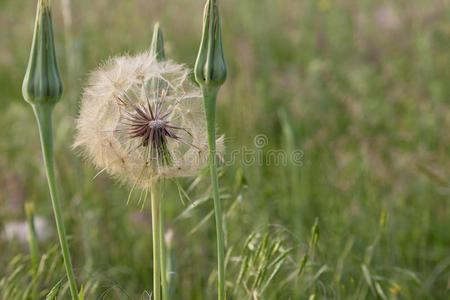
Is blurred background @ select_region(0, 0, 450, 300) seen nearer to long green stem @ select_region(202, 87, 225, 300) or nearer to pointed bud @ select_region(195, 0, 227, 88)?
long green stem @ select_region(202, 87, 225, 300)

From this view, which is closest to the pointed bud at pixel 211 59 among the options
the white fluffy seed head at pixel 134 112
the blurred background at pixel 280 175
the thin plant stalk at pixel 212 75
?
the thin plant stalk at pixel 212 75

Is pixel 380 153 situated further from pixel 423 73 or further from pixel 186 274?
pixel 186 274

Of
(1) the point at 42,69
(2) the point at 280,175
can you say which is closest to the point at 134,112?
(1) the point at 42,69

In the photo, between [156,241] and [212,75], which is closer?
[212,75]

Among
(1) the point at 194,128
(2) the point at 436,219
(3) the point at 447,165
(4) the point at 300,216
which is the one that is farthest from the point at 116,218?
(3) the point at 447,165

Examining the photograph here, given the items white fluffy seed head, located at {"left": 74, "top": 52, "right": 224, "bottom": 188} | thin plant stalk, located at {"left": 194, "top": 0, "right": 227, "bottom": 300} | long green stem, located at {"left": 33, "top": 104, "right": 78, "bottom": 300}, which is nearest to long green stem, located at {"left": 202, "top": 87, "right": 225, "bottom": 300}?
thin plant stalk, located at {"left": 194, "top": 0, "right": 227, "bottom": 300}

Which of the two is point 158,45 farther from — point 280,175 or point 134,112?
point 280,175

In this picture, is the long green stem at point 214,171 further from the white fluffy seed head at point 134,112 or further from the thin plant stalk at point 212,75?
the white fluffy seed head at point 134,112
